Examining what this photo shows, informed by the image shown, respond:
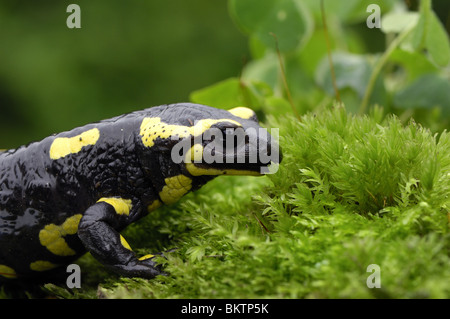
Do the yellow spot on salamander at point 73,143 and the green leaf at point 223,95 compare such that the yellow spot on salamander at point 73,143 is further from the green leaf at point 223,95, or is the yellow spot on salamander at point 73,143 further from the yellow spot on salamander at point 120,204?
the green leaf at point 223,95

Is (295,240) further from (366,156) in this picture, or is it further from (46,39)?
(46,39)

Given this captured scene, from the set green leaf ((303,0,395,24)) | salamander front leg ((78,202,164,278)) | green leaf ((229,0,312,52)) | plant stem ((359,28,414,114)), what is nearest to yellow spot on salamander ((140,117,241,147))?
salamander front leg ((78,202,164,278))

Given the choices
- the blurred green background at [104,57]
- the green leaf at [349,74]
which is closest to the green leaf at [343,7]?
the green leaf at [349,74]

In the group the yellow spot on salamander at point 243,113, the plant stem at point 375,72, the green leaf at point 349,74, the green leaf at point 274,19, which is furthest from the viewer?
the green leaf at point 274,19

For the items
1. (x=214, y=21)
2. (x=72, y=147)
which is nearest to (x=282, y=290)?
(x=72, y=147)

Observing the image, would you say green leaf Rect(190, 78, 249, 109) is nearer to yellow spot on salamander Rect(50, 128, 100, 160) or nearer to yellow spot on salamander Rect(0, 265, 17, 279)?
yellow spot on salamander Rect(50, 128, 100, 160)

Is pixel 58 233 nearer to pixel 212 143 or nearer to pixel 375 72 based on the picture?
pixel 212 143
